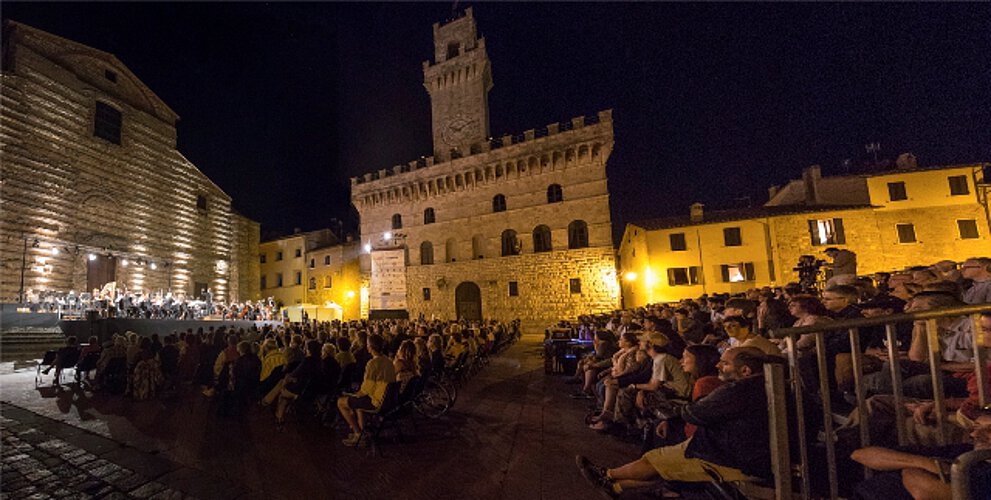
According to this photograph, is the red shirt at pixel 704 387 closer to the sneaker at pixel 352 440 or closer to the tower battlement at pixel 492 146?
the sneaker at pixel 352 440

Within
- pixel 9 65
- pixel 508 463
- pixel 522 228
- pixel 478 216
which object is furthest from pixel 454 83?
pixel 508 463

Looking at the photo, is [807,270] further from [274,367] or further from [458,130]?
[458,130]

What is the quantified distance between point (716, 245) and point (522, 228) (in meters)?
11.7

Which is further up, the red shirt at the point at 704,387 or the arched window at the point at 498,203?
the arched window at the point at 498,203

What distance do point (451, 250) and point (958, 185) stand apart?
29.4 metres

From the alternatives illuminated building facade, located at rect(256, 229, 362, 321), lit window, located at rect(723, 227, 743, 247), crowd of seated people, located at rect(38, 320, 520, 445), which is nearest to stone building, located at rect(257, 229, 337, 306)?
illuminated building facade, located at rect(256, 229, 362, 321)

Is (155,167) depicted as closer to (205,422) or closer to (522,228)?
(522,228)

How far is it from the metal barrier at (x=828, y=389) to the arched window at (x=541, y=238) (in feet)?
72.7

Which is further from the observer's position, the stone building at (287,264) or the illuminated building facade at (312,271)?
the stone building at (287,264)

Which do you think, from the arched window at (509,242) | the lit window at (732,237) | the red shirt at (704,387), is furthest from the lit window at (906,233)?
the red shirt at (704,387)

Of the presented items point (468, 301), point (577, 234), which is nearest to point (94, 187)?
point (468, 301)

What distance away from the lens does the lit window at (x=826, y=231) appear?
71.8ft

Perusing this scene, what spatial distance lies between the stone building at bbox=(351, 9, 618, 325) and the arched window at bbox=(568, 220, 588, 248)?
0.20 ft

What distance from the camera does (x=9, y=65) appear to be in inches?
704
